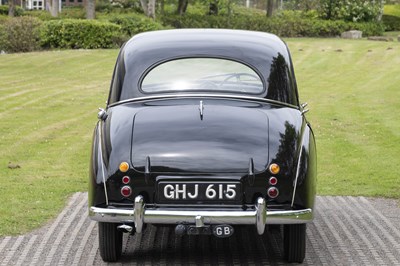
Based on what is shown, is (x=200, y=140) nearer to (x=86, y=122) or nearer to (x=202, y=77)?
(x=202, y=77)

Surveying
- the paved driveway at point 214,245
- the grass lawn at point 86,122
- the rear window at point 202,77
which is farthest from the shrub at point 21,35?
the rear window at point 202,77

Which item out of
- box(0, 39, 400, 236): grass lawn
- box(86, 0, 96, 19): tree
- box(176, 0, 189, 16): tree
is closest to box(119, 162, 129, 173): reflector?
box(0, 39, 400, 236): grass lawn

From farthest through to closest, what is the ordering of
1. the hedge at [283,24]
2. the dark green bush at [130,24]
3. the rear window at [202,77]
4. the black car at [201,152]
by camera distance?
the hedge at [283,24] < the dark green bush at [130,24] < the rear window at [202,77] < the black car at [201,152]

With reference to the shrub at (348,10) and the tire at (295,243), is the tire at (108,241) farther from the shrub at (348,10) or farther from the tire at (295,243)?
the shrub at (348,10)

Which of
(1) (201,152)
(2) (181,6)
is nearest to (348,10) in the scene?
(2) (181,6)

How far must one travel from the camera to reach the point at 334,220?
8.62m

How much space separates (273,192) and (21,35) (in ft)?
99.3

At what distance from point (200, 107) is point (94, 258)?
1.42 m

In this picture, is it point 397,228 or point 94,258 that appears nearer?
point 94,258

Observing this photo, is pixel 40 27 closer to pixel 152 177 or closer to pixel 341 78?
pixel 341 78

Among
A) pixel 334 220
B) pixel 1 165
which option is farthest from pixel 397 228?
pixel 1 165

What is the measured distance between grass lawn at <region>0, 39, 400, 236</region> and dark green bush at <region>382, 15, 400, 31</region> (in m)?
23.6

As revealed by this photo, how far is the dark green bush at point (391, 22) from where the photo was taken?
2207 inches

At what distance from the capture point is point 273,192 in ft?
21.7
